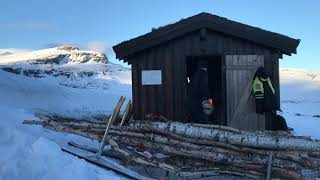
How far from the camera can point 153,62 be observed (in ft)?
48.3

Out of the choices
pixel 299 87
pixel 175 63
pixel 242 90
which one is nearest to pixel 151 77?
pixel 175 63

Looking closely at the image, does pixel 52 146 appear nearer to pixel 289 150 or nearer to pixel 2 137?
pixel 2 137

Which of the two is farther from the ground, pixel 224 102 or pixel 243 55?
pixel 243 55

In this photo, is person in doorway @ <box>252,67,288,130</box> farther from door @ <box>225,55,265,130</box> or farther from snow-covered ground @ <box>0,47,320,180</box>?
snow-covered ground @ <box>0,47,320,180</box>

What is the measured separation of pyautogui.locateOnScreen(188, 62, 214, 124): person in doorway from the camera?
13.6 metres

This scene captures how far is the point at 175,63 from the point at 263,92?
89.6 inches

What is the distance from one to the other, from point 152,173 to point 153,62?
4.99 m

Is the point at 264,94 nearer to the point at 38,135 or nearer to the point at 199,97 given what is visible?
the point at 199,97

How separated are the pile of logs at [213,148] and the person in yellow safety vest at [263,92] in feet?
7.96

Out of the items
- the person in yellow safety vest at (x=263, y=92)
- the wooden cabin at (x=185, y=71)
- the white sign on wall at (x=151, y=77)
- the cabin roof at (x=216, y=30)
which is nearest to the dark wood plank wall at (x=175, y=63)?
the wooden cabin at (x=185, y=71)

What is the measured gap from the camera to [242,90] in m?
14.6

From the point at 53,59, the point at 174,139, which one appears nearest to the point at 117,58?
the point at 174,139

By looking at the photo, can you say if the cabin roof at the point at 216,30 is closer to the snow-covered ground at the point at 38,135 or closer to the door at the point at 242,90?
the door at the point at 242,90

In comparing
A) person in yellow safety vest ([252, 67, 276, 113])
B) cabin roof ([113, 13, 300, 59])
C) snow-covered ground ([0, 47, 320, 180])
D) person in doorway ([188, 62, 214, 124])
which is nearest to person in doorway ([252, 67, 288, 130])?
person in yellow safety vest ([252, 67, 276, 113])
